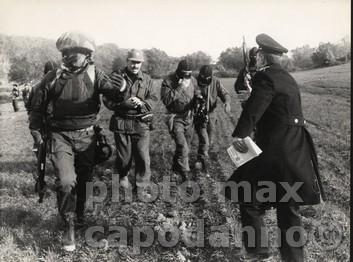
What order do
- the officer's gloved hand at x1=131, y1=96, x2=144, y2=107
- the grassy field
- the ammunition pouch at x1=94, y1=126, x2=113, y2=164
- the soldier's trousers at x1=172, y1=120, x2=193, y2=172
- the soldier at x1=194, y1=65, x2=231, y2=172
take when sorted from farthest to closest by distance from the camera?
the soldier at x1=194, y1=65, x2=231, y2=172, the soldier's trousers at x1=172, y1=120, x2=193, y2=172, the officer's gloved hand at x1=131, y1=96, x2=144, y2=107, the ammunition pouch at x1=94, y1=126, x2=113, y2=164, the grassy field

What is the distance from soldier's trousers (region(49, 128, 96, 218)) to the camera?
168 inches

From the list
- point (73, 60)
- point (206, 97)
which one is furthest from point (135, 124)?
point (73, 60)

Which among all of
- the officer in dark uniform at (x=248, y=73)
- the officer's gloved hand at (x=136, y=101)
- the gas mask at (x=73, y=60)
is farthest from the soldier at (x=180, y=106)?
the gas mask at (x=73, y=60)

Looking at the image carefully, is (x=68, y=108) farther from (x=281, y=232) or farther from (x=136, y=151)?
(x=281, y=232)

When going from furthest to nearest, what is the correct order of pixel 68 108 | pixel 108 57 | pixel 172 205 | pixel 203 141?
1. pixel 108 57
2. pixel 203 141
3. pixel 172 205
4. pixel 68 108

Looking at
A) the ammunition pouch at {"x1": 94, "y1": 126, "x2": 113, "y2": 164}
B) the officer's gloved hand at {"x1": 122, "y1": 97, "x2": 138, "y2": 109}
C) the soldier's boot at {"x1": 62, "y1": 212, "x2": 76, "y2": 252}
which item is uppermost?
the officer's gloved hand at {"x1": 122, "y1": 97, "x2": 138, "y2": 109}

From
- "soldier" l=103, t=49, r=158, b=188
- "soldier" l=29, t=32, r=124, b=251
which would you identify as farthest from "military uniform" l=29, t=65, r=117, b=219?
"soldier" l=103, t=49, r=158, b=188

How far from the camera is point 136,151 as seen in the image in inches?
240

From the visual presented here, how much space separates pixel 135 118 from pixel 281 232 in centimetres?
293

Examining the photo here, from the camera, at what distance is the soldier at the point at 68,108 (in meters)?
4.27

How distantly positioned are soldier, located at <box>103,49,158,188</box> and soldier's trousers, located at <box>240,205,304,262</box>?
253 cm

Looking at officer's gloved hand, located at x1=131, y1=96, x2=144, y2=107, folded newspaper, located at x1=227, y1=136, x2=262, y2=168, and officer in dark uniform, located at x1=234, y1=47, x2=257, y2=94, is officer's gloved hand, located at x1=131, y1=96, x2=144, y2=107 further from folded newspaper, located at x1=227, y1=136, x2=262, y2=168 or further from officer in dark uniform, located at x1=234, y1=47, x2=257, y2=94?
folded newspaper, located at x1=227, y1=136, x2=262, y2=168

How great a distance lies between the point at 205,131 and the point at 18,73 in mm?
3611

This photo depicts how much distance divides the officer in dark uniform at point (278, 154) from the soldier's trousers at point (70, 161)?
1730 mm
